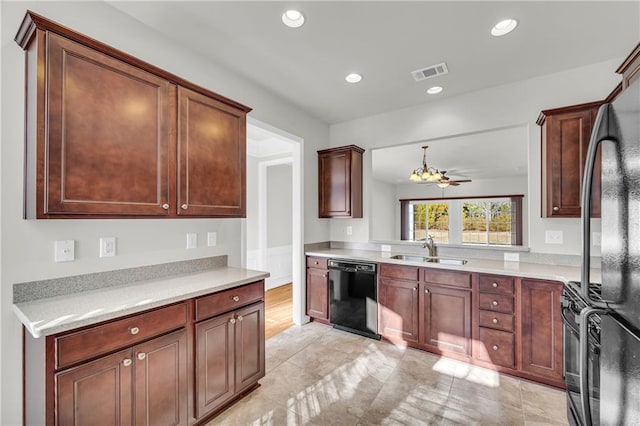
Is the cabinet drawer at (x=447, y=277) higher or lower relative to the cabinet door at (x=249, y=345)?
higher

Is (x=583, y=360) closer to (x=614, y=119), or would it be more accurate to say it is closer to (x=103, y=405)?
(x=614, y=119)

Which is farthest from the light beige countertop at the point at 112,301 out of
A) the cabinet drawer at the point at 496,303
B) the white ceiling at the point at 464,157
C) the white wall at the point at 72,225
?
the white ceiling at the point at 464,157

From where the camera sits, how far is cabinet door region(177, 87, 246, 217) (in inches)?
79.4

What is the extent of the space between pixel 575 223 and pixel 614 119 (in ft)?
8.21

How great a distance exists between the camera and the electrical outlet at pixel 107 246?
187 centimetres

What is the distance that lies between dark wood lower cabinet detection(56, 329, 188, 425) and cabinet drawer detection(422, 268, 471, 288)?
2248 mm

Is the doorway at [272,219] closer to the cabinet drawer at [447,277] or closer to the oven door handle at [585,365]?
the cabinet drawer at [447,277]

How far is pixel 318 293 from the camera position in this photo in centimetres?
367

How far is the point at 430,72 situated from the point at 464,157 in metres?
2.46

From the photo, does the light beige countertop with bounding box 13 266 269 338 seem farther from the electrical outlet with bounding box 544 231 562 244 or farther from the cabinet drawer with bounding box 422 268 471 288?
the electrical outlet with bounding box 544 231 562 244

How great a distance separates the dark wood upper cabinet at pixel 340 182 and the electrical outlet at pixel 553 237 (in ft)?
6.67

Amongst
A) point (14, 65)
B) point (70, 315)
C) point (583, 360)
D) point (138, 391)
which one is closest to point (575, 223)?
point (583, 360)

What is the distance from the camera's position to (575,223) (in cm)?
271

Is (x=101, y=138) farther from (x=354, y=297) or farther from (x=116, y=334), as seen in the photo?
(x=354, y=297)
